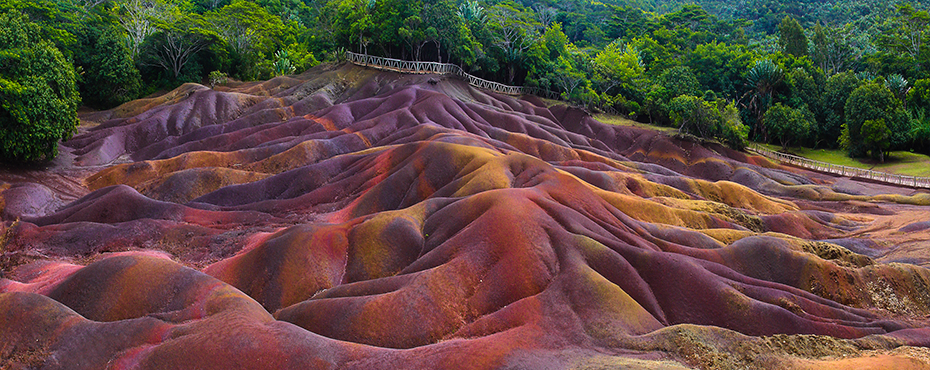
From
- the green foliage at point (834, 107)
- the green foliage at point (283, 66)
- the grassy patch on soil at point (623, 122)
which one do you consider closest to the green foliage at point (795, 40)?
the green foliage at point (834, 107)

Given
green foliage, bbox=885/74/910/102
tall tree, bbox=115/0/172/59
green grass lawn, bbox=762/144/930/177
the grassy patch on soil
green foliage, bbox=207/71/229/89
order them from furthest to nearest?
tall tree, bbox=115/0/172/59
green foliage, bbox=207/71/229/89
the grassy patch on soil
green foliage, bbox=885/74/910/102
green grass lawn, bbox=762/144/930/177

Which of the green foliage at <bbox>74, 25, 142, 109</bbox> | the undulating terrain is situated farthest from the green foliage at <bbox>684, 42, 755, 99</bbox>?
the green foliage at <bbox>74, 25, 142, 109</bbox>

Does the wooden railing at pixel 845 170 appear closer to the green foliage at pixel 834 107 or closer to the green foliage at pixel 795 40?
the green foliage at pixel 834 107

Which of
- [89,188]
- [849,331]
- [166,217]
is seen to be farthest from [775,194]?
[89,188]

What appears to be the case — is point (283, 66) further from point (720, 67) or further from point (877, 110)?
point (877, 110)

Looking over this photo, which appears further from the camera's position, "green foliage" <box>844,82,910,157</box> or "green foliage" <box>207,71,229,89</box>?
"green foliage" <box>207,71,229,89</box>

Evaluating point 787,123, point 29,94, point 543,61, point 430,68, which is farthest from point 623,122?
point 29,94

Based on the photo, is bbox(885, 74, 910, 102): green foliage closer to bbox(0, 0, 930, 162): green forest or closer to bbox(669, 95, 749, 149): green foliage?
bbox(0, 0, 930, 162): green forest
